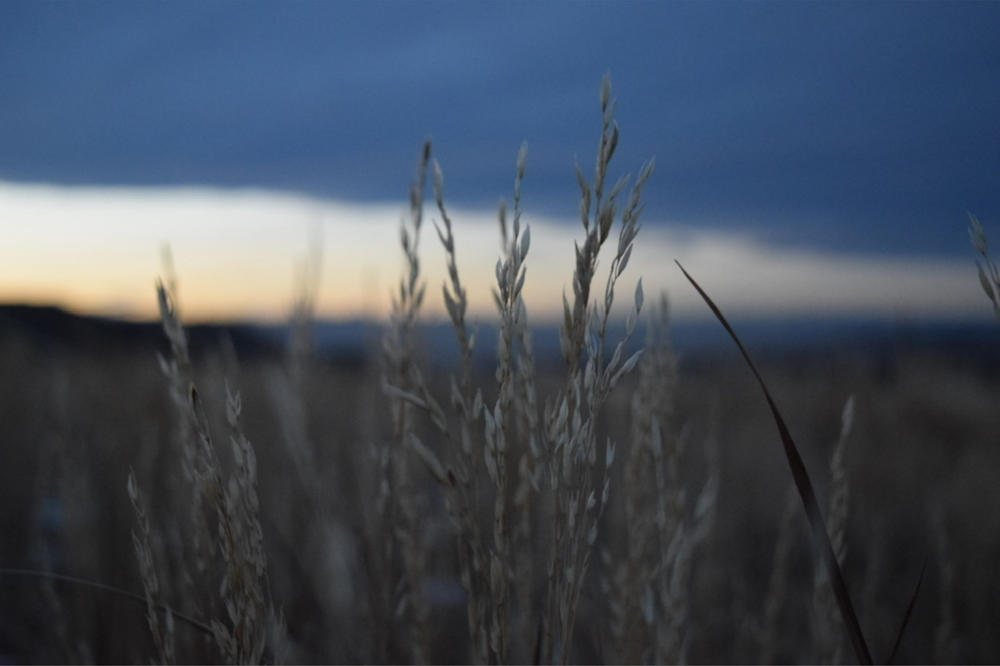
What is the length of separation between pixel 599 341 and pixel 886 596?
2.99m

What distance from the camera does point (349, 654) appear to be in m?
1.50

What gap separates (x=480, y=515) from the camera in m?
2.48

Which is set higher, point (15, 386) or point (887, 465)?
point (15, 386)

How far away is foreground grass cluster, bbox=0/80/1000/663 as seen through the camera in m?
0.88

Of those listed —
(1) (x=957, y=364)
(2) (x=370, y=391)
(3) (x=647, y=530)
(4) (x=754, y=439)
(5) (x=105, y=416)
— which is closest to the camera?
(3) (x=647, y=530)

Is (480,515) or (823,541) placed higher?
(823,541)

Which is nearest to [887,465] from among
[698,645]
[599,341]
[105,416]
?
[698,645]

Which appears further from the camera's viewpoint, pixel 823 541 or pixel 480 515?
pixel 480 515

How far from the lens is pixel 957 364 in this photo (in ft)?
27.5

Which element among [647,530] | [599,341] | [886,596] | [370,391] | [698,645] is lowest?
[886,596]

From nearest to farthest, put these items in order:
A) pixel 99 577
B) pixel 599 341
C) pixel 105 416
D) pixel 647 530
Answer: pixel 599 341 → pixel 647 530 → pixel 99 577 → pixel 105 416

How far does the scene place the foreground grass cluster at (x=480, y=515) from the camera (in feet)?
2.88

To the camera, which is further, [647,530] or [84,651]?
[84,651]

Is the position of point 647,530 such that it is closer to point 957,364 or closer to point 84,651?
point 84,651
